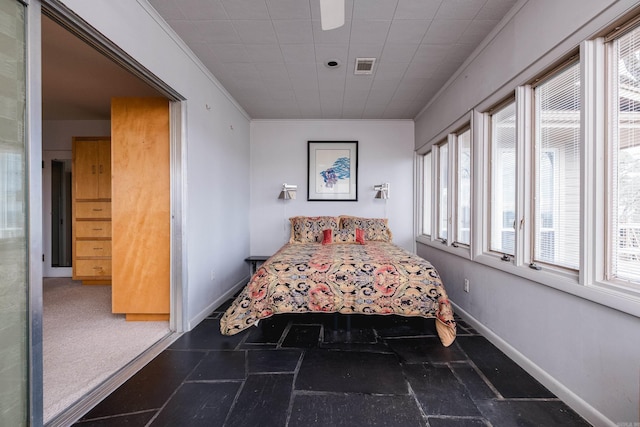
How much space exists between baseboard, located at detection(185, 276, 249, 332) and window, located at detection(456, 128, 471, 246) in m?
2.80

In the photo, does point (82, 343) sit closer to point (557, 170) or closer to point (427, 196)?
point (557, 170)

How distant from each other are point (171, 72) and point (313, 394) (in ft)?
8.66

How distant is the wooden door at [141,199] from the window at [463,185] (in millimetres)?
3016

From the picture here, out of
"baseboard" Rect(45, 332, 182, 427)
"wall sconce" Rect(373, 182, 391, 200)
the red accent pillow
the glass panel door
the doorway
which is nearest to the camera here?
the glass panel door

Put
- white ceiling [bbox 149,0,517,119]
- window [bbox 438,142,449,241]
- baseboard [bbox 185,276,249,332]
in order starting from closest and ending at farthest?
white ceiling [bbox 149,0,517,119]
baseboard [bbox 185,276,249,332]
window [bbox 438,142,449,241]

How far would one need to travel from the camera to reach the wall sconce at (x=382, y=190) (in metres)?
4.47

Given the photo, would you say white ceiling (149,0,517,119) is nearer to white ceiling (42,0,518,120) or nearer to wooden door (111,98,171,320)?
white ceiling (42,0,518,120)

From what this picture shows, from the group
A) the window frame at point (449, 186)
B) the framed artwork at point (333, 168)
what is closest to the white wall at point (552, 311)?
the window frame at point (449, 186)

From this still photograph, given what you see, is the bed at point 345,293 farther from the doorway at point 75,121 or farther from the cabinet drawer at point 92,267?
the cabinet drawer at point 92,267

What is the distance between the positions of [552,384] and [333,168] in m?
3.59

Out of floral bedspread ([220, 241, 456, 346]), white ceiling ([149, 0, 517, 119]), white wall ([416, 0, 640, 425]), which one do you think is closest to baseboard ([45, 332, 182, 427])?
floral bedspread ([220, 241, 456, 346])

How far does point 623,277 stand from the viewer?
4.71ft

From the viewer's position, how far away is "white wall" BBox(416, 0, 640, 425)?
137 cm

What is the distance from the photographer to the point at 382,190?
176 inches
